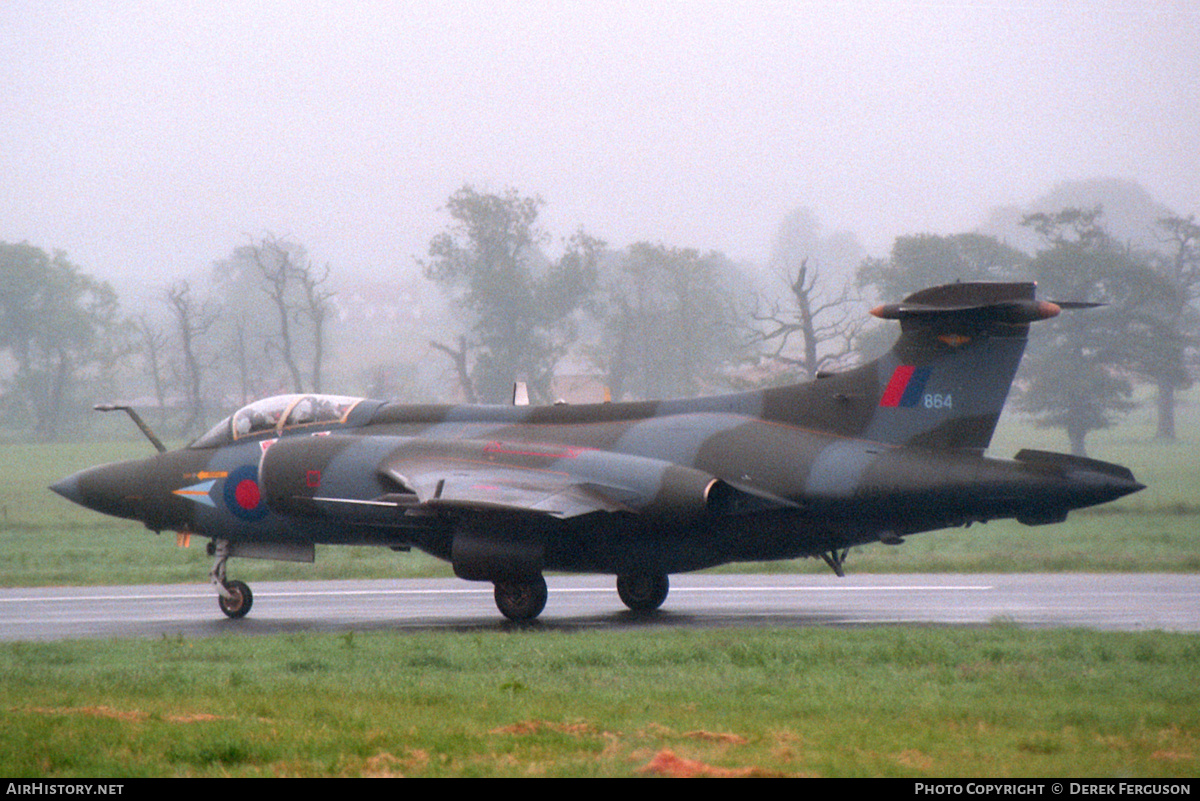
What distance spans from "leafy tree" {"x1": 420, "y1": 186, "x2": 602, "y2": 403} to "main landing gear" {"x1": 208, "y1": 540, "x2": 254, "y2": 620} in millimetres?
35682

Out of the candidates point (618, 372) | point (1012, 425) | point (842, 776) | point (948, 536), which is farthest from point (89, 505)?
point (1012, 425)

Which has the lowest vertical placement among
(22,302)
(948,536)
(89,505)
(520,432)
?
(948,536)

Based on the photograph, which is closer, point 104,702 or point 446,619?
point 104,702

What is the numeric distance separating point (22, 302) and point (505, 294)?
86.9 feet

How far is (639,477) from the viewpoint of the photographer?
16.1 m

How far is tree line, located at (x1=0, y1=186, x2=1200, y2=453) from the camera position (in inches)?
1962

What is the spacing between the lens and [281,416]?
18969 millimetres

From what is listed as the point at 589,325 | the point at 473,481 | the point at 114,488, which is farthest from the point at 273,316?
the point at 473,481

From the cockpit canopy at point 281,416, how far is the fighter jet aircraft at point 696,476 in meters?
0.80

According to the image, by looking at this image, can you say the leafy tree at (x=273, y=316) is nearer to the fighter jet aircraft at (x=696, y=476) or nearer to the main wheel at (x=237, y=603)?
the main wheel at (x=237, y=603)

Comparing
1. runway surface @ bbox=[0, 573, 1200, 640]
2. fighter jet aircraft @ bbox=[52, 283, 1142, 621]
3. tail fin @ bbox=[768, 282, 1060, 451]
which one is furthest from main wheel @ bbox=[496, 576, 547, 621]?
tail fin @ bbox=[768, 282, 1060, 451]

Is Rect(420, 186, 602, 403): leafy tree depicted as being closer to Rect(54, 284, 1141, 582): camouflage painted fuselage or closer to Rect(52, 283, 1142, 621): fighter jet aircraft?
Rect(52, 283, 1142, 621): fighter jet aircraft

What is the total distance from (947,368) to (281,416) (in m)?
9.87
